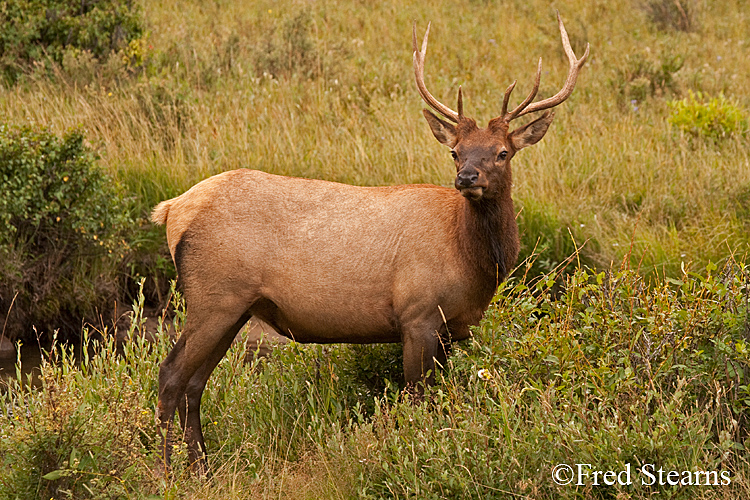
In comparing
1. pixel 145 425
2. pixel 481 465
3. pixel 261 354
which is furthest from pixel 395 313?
pixel 261 354

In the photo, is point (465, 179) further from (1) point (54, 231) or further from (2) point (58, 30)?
(2) point (58, 30)

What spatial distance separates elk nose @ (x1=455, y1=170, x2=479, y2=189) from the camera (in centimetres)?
489

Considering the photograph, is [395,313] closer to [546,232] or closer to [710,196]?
[546,232]

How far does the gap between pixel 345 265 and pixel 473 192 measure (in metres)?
0.90

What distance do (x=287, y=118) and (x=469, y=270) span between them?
574 cm

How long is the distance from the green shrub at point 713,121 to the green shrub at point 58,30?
7027mm

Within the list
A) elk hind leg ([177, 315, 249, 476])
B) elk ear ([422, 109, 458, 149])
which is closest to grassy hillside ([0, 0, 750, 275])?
elk ear ([422, 109, 458, 149])

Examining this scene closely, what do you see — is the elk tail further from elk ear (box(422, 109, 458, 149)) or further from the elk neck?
the elk neck

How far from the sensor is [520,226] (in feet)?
27.3

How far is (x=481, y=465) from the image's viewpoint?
4301 millimetres

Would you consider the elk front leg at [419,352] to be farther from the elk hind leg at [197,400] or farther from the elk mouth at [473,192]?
the elk hind leg at [197,400]
